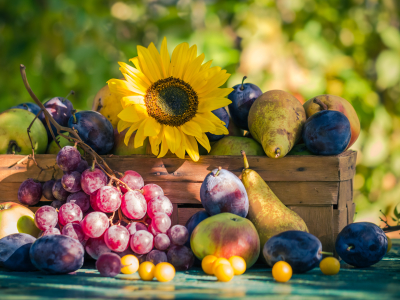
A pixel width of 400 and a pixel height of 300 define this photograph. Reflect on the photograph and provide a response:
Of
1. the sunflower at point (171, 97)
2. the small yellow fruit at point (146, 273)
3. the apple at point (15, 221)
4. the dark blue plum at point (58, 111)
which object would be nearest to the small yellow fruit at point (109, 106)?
the dark blue plum at point (58, 111)

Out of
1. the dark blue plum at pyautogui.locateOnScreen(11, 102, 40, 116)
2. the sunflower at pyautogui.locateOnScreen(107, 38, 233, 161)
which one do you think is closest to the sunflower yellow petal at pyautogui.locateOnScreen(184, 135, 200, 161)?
the sunflower at pyautogui.locateOnScreen(107, 38, 233, 161)

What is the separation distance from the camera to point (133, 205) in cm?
109

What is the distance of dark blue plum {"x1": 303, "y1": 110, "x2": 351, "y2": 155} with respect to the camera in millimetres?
1198

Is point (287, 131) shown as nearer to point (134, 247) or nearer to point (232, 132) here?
point (232, 132)

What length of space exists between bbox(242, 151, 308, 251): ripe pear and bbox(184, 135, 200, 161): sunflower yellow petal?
16 cm

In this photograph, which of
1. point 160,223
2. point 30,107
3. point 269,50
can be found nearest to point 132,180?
point 160,223

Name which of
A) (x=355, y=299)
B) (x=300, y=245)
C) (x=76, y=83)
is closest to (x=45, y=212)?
(x=300, y=245)

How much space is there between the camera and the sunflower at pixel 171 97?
4.07 feet

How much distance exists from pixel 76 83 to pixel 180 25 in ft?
3.45

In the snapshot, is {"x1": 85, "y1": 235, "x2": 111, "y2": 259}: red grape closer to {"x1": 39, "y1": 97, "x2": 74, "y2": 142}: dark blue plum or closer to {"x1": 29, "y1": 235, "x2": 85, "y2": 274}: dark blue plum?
{"x1": 29, "y1": 235, "x2": 85, "y2": 274}: dark blue plum

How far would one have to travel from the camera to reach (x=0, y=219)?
1.17 m

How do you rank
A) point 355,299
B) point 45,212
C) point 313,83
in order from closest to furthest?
point 355,299 < point 45,212 < point 313,83

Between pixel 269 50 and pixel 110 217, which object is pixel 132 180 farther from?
pixel 269 50

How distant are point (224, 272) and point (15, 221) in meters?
0.70
